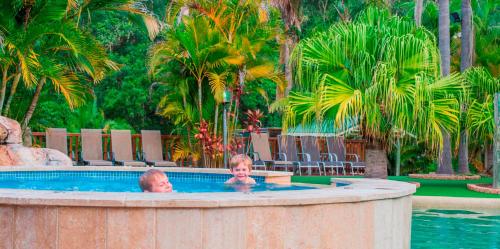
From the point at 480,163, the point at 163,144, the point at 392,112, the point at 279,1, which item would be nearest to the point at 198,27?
the point at 163,144

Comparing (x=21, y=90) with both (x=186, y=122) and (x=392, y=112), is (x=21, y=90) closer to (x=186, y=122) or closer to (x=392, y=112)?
(x=186, y=122)

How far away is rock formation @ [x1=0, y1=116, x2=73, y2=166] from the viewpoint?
43.4ft

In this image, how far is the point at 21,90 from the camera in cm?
1694

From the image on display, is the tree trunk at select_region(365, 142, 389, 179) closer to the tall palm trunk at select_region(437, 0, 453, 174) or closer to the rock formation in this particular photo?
the tall palm trunk at select_region(437, 0, 453, 174)

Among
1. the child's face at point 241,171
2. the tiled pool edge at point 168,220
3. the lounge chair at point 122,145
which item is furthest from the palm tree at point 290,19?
the tiled pool edge at point 168,220

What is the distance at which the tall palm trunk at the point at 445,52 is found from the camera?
1717 centimetres

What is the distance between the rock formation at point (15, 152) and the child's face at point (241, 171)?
5652 millimetres

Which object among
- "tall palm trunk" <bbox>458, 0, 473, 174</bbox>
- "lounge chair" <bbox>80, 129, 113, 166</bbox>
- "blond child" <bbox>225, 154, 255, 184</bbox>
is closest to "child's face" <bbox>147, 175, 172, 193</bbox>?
"blond child" <bbox>225, 154, 255, 184</bbox>

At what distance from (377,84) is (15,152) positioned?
240 inches

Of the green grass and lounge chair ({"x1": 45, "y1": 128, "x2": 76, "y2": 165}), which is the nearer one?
the green grass

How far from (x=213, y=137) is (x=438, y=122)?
5503 millimetres

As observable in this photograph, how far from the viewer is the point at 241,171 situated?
8812mm

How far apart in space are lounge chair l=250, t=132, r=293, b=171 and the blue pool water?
7203 mm

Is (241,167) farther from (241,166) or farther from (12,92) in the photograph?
(12,92)
